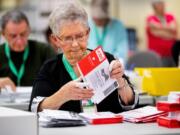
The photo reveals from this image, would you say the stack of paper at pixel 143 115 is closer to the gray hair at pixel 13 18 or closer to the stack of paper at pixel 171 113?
the stack of paper at pixel 171 113

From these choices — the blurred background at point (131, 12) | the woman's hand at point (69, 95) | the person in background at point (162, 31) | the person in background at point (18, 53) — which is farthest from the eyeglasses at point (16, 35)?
the blurred background at point (131, 12)

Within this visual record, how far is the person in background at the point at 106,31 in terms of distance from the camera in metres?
5.47

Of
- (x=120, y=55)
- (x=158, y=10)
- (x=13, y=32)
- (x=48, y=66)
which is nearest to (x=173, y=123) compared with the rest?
(x=48, y=66)

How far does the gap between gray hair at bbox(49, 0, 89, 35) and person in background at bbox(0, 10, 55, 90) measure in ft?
5.28

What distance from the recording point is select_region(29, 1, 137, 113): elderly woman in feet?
8.76

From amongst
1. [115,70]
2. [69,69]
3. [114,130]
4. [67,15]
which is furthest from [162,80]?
[114,130]

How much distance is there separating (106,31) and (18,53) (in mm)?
1418

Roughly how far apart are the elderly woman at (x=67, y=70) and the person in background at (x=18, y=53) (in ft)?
4.91

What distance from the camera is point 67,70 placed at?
2.86 metres

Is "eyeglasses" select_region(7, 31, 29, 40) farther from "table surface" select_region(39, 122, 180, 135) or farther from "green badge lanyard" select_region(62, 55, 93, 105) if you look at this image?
"table surface" select_region(39, 122, 180, 135)

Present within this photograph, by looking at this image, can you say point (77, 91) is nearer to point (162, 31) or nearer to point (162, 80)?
point (162, 80)

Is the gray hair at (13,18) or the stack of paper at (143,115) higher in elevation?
the gray hair at (13,18)

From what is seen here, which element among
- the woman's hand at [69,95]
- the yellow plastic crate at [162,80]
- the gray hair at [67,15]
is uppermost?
the gray hair at [67,15]

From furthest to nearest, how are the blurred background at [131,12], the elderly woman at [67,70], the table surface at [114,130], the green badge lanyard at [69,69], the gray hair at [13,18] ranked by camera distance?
the blurred background at [131,12]
the gray hair at [13,18]
the green badge lanyard at [69,69]
the elderly woman at [67,70]
the table surface at [114,130]
